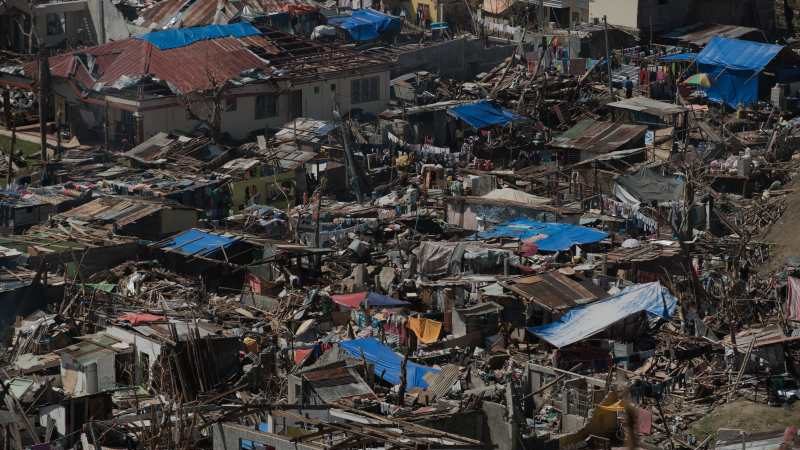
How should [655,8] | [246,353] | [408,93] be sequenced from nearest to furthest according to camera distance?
[246,353] → [408,93] → [655,8]

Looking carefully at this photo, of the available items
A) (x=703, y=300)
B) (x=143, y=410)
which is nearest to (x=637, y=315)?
(x=703, y=300)

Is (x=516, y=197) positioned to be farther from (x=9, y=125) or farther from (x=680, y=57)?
(x=9, y=125)

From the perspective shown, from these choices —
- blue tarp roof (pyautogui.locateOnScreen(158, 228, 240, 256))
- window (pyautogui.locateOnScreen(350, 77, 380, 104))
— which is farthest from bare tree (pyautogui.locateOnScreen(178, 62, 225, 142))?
blue tarp roof (pyautogui.locateOnScreen(158, 228, 240, 256))

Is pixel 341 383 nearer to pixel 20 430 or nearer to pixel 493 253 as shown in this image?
pixel 20 430

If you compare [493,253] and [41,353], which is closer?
[41,353]

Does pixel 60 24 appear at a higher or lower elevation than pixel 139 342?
higher

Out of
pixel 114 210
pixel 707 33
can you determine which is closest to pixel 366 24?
pixel 707 33
